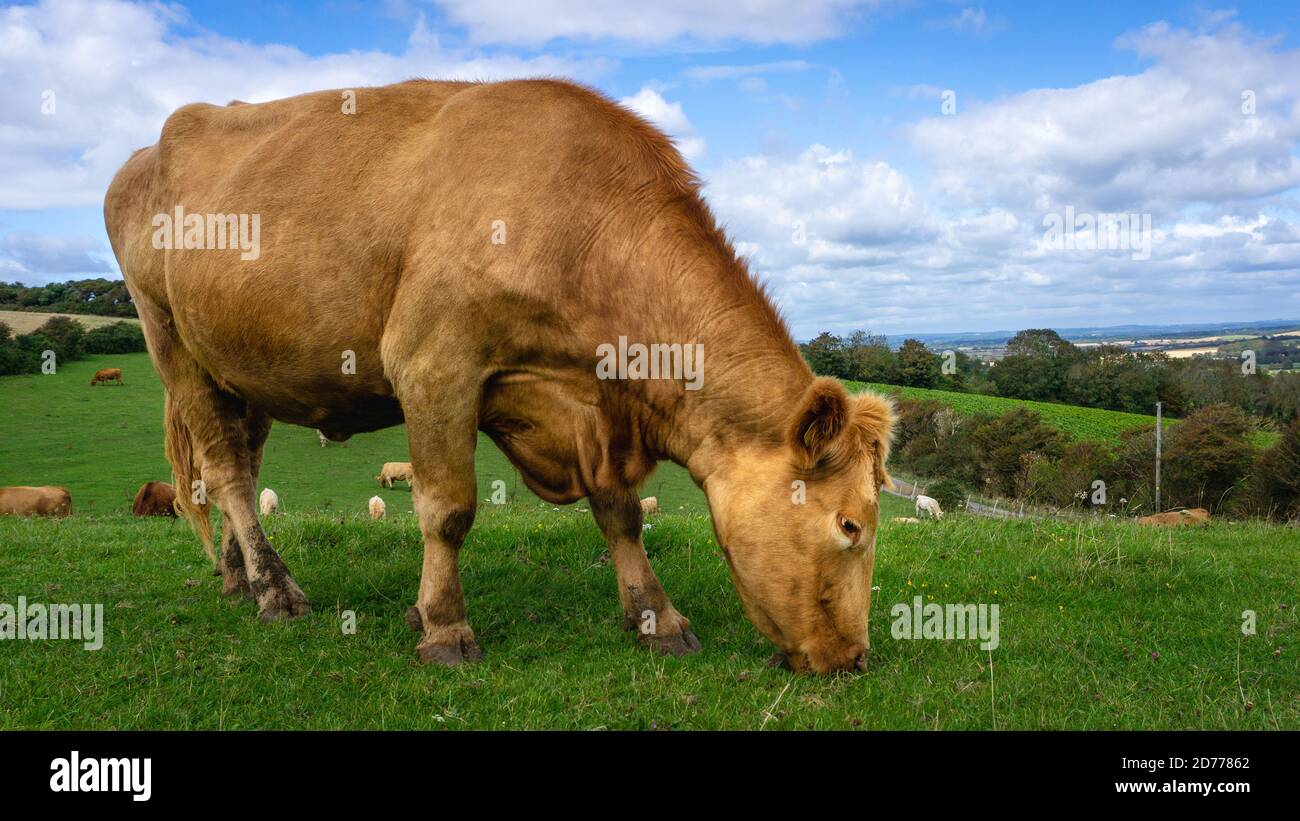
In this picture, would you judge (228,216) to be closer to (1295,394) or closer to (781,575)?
(781,575)

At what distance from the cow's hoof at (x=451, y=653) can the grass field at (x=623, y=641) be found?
14 centimetres

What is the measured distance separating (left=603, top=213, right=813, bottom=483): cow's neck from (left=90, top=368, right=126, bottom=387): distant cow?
60528 millimetres

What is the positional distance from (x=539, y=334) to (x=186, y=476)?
4.25m

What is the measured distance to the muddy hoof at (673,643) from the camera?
559 cm

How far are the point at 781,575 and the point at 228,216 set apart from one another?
4.41 metres

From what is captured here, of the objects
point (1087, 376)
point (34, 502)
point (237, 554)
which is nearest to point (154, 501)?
point (34, 502)

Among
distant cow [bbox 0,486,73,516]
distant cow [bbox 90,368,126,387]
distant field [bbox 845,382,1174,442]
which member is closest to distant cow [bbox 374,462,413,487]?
distant cow [bbox 0,486,73,516]

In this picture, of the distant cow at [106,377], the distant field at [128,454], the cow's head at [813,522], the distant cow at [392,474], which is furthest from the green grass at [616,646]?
the distant cow at [106,377]

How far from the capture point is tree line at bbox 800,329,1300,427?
53531mm

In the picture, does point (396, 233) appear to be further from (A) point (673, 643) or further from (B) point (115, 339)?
(B) point (115, 339)

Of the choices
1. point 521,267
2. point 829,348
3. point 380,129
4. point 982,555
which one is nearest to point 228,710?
point 521,267

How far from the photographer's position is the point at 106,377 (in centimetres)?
5584

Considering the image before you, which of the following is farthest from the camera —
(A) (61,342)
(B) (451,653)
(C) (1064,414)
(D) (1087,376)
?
(C) (1064,414)

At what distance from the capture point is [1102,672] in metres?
5.15
